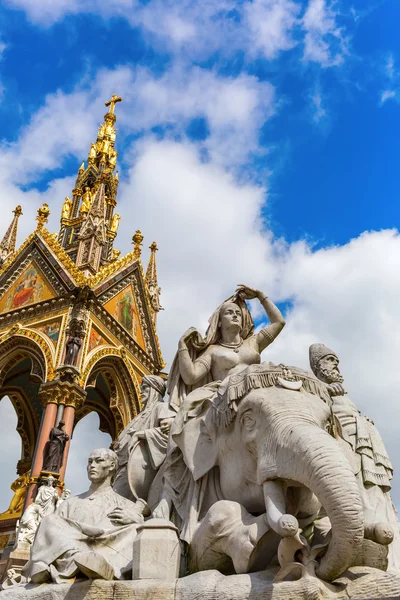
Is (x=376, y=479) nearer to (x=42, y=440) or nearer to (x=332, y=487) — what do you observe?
(x=332, y=487)

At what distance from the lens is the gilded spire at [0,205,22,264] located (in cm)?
2336

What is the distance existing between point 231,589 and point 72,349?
16.9 metres

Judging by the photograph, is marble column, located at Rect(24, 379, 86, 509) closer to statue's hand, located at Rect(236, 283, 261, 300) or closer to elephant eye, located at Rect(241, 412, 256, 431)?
statue's hand, located at Rect(236, 283, 261, 300)

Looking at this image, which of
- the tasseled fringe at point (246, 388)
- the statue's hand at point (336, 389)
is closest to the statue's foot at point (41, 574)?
the tasseled fringe at point (246, 388)

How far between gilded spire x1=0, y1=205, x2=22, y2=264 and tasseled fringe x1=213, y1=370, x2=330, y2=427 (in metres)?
21.7

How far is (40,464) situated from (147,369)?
21.8 ft

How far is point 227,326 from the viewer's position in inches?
158

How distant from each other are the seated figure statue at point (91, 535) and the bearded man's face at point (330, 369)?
1364 millimetres

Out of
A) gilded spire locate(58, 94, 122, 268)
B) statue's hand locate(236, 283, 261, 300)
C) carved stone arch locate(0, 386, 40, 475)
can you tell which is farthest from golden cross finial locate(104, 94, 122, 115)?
statue's hand locate(236, 283, 261, 300)

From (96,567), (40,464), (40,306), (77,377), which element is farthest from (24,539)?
(40,306)

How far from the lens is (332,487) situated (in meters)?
2.10

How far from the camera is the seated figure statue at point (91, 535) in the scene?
2463 millimetres

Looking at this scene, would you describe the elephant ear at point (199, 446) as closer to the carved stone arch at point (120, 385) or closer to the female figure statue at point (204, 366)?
the female figure statue at point (204, 366)

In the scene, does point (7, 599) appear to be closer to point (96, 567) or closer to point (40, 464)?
point (96, 567)
